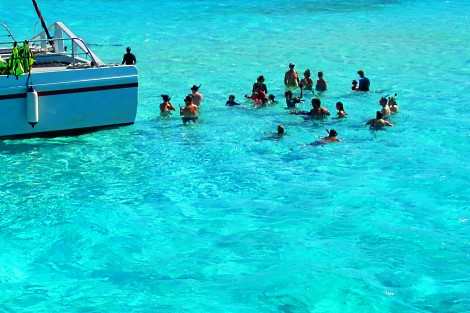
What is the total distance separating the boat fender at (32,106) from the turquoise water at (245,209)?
64 cm

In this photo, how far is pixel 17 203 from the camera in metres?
12.6

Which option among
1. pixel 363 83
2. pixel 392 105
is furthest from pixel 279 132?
pixel 363 83

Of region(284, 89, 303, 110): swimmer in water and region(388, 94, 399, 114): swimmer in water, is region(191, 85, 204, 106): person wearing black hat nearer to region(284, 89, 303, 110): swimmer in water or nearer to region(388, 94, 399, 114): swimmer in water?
region(284, 89, 303, 110): swimmer in water

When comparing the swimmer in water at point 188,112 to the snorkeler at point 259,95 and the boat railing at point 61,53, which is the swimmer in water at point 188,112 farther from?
the boat railing at point 61,53

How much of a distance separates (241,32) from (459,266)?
2062cm

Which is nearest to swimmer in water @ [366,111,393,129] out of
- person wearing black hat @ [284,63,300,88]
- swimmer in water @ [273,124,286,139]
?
swimmer in water @ [273,124,286,139]

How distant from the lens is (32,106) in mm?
14789

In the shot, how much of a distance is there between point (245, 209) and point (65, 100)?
4706mm

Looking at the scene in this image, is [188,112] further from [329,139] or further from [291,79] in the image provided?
[291,79]

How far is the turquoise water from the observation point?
10039mm

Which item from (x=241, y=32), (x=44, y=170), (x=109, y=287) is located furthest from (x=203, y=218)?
(x=241, y=32)

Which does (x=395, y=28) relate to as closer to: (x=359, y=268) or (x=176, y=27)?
(x=176, y=27)

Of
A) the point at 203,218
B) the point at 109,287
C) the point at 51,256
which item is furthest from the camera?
the point at 203,218

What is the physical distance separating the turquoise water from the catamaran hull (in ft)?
1.39
